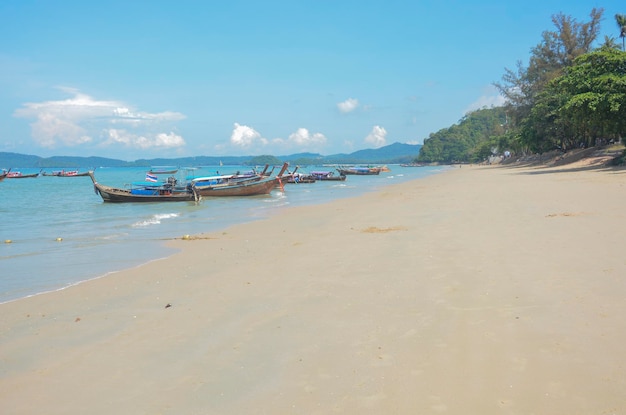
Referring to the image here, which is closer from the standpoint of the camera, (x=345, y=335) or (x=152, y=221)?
(x=345, y=335)

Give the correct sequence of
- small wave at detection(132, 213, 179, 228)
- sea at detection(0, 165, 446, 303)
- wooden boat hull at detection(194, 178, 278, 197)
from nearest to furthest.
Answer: sea at detection(0, 165, 446, 303)
small wave at detection(132, 213, 179, 228)
wooden boat hull at detection(194, 178, 278, 197)

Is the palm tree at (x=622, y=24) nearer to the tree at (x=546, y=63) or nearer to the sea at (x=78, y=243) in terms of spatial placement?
the tree at (x=546, y=63)

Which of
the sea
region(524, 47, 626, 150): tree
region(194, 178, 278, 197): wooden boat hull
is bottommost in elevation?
the sea

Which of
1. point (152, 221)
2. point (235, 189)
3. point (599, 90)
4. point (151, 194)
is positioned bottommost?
point (152, 221)

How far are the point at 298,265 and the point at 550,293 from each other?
13.9 ft

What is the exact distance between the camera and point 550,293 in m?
5.71

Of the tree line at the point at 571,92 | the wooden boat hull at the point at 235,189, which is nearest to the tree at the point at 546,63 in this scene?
the tree line at the point at 571,92

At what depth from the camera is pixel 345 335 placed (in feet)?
16.2

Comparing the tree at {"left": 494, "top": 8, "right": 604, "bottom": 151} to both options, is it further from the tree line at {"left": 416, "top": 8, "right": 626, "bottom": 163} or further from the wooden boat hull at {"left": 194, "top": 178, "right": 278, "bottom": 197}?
the wooden boat hull at {"left": 194, "top": 178, "right": 278, "bottom": 197}

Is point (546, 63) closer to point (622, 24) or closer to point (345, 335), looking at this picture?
point (622, 24)

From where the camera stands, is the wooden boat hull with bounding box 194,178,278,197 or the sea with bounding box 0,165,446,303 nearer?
the sea with bounding box 0,165,446,303

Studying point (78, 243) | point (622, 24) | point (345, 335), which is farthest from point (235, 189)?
point (622, 24)

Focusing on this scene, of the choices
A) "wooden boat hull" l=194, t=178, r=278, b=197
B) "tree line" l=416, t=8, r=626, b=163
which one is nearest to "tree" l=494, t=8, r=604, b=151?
"tree line" l=416, t=8, r=626, b=163

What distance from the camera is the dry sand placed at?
368 centimetres
